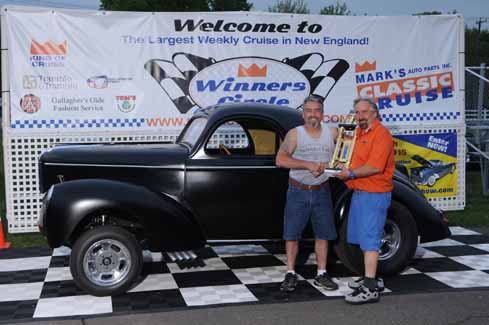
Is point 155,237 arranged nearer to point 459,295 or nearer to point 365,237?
point 365,237

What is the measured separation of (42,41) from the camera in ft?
30.7

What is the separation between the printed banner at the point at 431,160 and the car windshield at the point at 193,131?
14.4 feet

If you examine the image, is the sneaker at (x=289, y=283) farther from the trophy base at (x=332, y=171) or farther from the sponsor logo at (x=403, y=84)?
the sponsor logo at (x=403, y=84)

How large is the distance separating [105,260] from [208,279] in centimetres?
112

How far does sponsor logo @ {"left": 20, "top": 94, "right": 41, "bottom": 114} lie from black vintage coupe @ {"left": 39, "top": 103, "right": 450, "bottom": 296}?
271cm

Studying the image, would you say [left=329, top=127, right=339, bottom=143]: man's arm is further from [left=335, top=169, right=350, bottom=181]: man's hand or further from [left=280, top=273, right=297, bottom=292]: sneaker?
[left=280, top=273, right=297, bottom=292]: sneaker

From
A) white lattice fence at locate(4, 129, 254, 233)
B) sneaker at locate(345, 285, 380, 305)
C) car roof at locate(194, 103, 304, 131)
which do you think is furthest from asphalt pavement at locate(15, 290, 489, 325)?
white lattice fence at locate(4, 129, 254, 233)

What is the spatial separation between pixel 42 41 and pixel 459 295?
6.44 meters

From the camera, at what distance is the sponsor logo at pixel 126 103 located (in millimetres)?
9695

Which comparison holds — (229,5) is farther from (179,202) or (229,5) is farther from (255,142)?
(179,202)

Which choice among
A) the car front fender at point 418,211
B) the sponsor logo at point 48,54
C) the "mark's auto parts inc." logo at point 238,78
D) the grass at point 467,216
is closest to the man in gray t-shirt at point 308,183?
the car front fender at point 418,211

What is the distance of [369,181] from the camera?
18.9 ft

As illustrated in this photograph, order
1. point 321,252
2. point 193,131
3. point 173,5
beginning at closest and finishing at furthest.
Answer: point 321,252 → point 193,131 → point 173,5

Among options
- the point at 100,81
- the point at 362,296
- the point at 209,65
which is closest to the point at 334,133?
the point at 362,296
